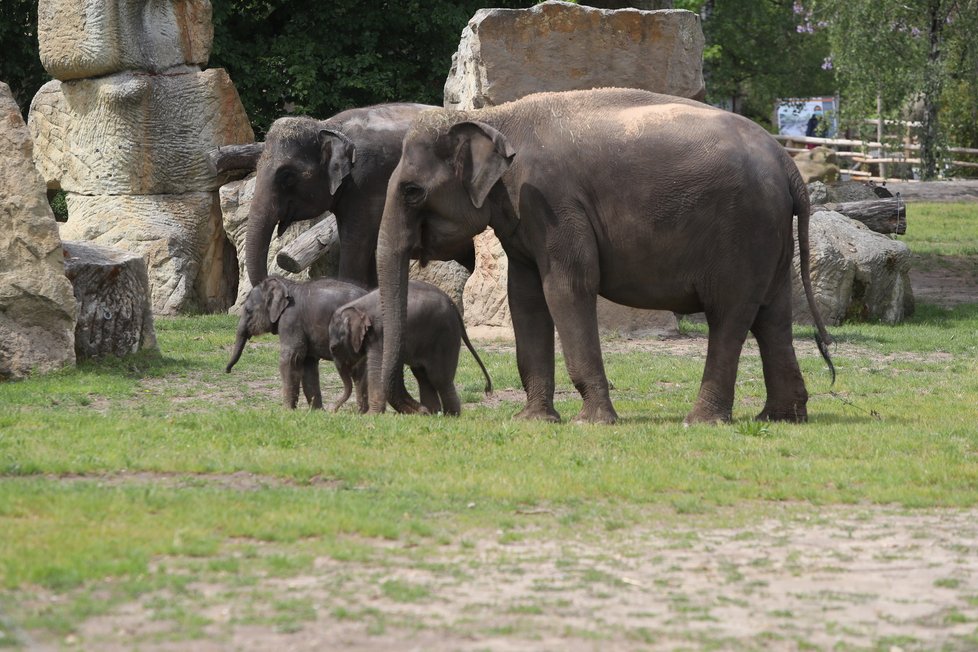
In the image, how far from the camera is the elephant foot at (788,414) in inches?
494

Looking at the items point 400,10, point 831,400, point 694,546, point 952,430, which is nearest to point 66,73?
point 400,10

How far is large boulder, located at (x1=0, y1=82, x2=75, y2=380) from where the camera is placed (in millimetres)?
14594

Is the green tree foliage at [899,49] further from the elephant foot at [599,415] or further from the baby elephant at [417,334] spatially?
the elephant foot at [599,415]

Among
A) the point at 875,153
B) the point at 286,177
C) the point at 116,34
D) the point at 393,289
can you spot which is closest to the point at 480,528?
the point at 393,289

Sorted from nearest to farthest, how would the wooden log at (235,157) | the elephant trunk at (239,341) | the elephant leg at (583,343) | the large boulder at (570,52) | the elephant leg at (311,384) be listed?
1. the elephant leg at (583,343)
2. the elephant leg at (311,384)
3. the elephant trunk at (239,341)
4. the large boulder at (570,52)
5. the wooden log at (235,157)

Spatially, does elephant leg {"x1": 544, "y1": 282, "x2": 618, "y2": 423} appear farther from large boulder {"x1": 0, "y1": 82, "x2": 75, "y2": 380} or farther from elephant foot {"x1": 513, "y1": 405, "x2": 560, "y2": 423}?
large boulder {"x1": 0, "y1": 82, "x2": 75, "y2": 380}

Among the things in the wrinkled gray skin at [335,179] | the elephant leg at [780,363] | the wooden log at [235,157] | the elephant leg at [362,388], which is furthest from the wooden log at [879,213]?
the elephant leg at [362,388]

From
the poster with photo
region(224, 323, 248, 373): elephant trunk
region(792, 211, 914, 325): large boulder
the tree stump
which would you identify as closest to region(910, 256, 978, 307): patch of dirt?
region(792, 211, 914, 325): large boulder

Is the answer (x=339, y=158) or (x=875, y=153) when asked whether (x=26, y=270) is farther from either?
(x=875, y=153)

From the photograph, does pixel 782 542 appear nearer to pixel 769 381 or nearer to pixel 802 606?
pixel 802 606

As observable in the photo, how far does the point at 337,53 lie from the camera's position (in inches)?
1048

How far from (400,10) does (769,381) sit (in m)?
15.9

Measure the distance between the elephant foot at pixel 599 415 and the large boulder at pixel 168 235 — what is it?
461 inches

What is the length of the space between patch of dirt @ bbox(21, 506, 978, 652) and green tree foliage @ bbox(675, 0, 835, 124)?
41.7 m
